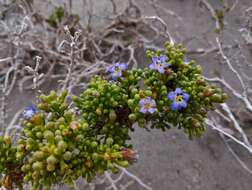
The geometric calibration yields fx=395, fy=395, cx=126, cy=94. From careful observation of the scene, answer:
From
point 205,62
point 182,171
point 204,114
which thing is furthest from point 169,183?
point 205,62

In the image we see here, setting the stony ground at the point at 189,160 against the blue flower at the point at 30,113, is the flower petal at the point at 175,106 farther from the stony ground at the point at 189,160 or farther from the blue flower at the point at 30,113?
the stony ground at the point at 189,160

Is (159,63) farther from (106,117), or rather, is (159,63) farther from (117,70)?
(106,117)

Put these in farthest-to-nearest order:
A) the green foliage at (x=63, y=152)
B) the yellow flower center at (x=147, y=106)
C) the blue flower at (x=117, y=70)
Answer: the blue flower at (x=117, y=70), the yellow flower center at (x=147, y=106), the green foliage at (x=63, y=152)

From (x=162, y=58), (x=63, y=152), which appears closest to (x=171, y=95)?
(x=162, y=58)

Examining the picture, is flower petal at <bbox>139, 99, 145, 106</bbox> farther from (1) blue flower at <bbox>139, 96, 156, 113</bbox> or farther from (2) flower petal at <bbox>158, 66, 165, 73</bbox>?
(2) flower petal at <bbox>158, 66, 165, 73</bbox>

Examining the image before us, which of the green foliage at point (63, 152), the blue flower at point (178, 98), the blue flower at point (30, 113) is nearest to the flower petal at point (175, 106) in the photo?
the blue flower at point (178, 98)

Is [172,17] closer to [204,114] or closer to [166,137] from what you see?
[166,137]
